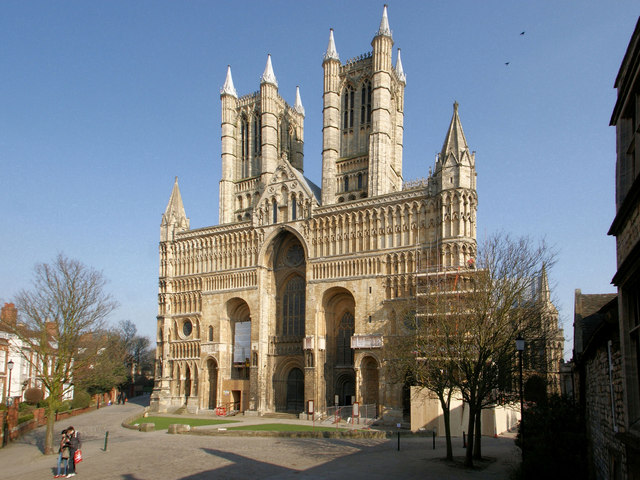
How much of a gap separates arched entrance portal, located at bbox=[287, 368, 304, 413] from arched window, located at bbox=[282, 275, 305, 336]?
11.7 feet

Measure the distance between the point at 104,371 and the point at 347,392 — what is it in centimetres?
2078

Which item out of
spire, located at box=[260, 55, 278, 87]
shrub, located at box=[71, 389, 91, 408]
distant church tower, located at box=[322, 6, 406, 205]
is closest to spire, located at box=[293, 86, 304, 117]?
spire, located at box=[260, 55, 278, 87]

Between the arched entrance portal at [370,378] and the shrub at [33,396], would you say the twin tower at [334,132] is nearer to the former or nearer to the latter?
the arched entrance portal at [370,378]

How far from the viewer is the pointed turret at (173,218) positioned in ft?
189

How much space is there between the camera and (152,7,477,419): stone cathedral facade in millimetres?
41594

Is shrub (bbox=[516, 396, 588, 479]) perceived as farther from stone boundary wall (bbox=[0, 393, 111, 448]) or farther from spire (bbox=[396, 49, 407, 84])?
spire (bbox=[396, 49, 407, 84])

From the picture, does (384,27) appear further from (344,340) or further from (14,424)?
(14,424)

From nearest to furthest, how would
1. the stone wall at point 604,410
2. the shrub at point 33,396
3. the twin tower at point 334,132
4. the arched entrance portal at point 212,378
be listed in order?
the stone wall at point 604,410 → the shrub at point 33,396 → the twin tower at point 334,132 → the arched entrance portal at point 212,378

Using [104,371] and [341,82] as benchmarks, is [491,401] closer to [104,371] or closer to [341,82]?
[104,371]

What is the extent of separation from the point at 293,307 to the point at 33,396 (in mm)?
22450

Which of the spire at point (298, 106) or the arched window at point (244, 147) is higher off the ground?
the spire at point (298, 106)

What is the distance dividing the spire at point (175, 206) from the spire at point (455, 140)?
97.1ft

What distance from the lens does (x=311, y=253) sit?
47.1 meters

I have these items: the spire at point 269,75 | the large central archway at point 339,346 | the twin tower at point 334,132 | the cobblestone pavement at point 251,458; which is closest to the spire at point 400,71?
the twin tower at point 334,132
